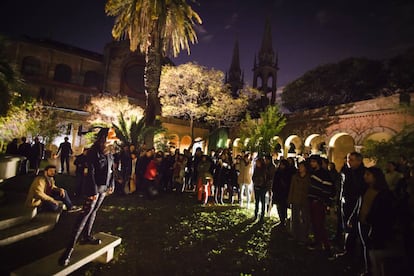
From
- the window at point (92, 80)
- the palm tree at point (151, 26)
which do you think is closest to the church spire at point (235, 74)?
the window at point (92, 80)

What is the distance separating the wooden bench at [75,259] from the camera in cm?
293

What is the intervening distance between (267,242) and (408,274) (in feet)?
8.56

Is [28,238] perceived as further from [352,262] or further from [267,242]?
[352,262]

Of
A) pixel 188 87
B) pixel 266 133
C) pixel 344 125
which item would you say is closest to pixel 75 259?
pixel 266 133

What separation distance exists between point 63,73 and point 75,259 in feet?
115

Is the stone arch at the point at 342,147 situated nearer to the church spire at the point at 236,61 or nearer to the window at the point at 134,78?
the window at the point at 134,78

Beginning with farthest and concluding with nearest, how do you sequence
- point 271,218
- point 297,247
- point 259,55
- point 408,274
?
point 259,55 < point 271,218 < point 297,247 < point 408,274

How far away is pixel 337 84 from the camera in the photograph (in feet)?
92.5

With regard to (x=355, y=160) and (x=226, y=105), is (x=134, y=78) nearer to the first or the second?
(x=226, y=105)

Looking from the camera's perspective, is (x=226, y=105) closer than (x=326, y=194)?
No

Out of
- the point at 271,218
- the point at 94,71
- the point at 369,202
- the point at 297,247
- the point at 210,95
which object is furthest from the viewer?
the point at 94,71

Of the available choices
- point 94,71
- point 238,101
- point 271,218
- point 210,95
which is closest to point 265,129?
point 238,101

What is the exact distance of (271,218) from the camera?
7.29 m

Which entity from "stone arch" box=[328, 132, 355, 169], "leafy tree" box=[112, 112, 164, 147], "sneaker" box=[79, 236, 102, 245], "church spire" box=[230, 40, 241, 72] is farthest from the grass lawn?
"church spire" box=[230, 40, 241, 72]
